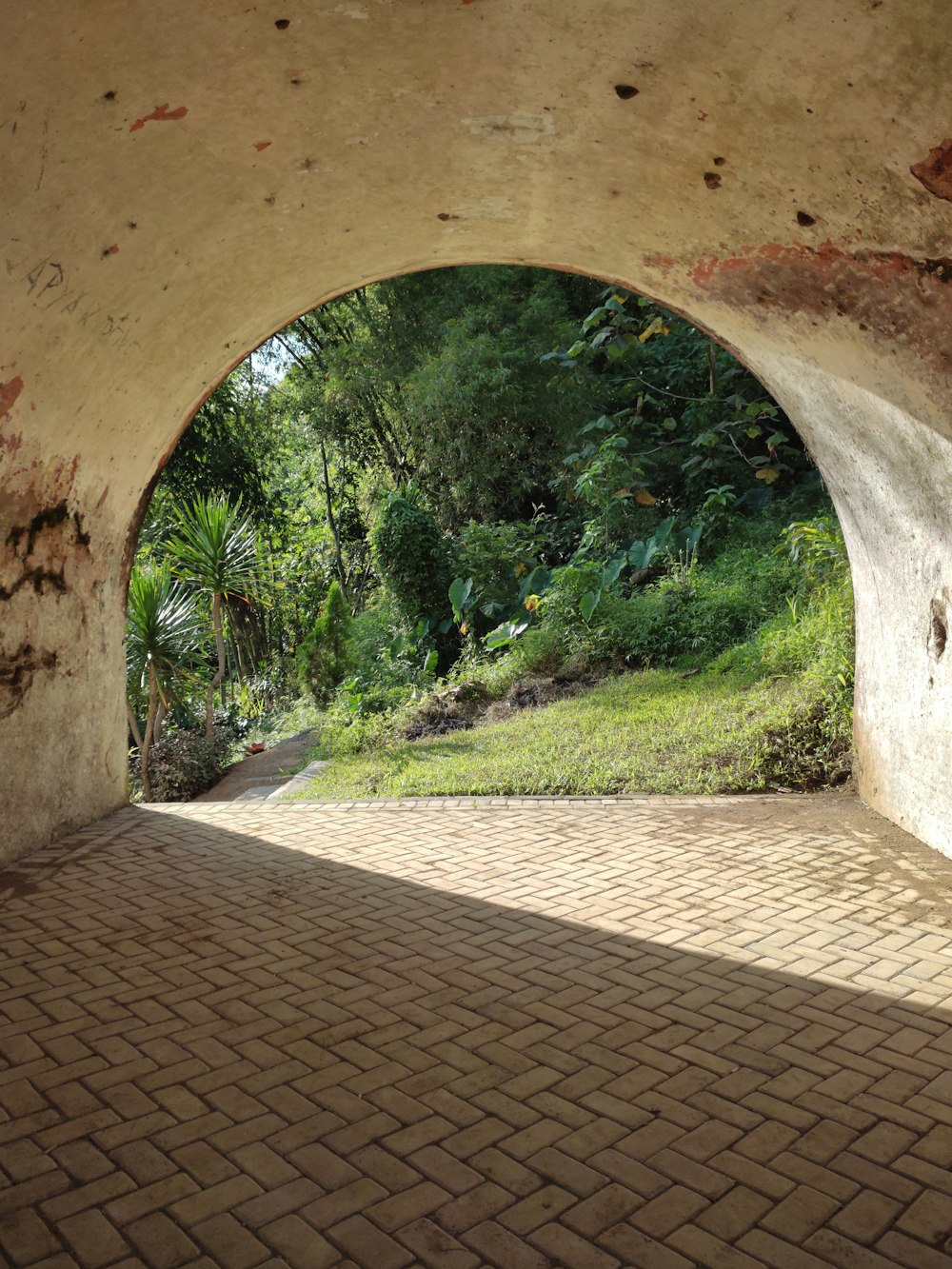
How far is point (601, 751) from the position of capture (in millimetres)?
7137

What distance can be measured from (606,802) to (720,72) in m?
3.84

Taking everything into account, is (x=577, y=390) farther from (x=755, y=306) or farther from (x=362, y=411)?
(x=755, y=306)

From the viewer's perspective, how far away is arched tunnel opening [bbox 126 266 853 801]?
746 centimetres

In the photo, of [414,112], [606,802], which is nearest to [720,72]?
[414,112]

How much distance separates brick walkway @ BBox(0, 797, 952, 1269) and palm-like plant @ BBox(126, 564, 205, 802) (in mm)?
3635

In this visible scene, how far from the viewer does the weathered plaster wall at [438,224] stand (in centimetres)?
323

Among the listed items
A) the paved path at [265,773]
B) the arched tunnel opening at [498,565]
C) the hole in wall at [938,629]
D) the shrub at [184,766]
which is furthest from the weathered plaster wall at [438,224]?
the shrub at [184,766]

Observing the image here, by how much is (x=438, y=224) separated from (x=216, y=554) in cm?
464

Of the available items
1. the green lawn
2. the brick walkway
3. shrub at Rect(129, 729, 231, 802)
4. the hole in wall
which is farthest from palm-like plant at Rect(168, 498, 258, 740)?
the hole in wall

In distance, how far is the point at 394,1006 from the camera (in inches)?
128

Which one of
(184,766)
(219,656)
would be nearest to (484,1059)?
(184,766)

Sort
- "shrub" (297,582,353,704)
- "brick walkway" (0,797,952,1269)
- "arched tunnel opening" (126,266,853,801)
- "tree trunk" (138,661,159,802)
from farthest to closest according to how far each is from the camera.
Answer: "shrub" (297,582,353,704) → "tree trunk" (138,661,159,802) → "arched tunnel opening" (126,266,853,801) → "brick walkway" (0,797,952,1269)

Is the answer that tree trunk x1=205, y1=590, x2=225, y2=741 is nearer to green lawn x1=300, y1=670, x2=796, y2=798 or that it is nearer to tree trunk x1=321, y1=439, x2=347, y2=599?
green lawn x1=300, y1=670, x2=796, y2=798

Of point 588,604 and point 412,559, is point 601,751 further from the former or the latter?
point 412,559
